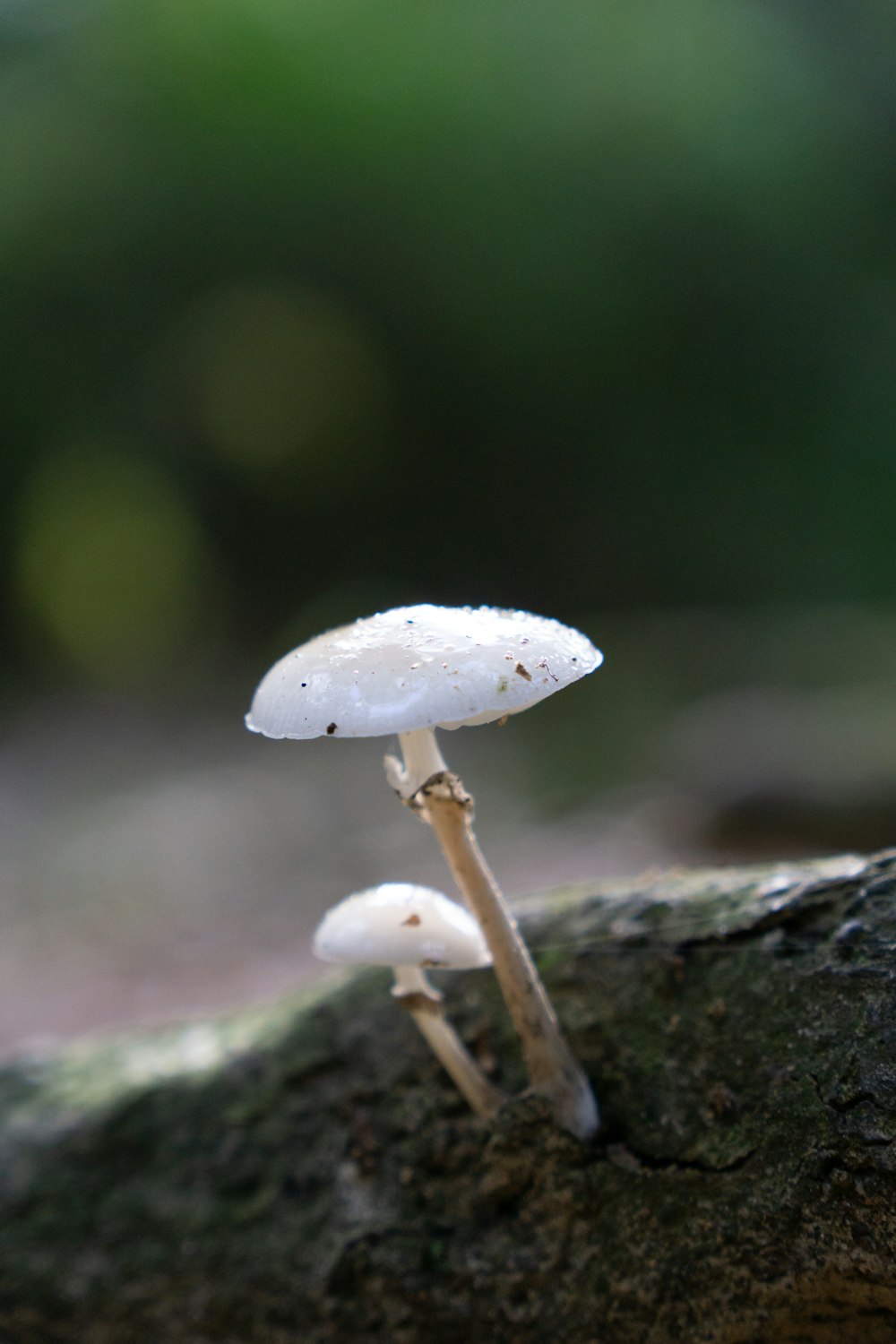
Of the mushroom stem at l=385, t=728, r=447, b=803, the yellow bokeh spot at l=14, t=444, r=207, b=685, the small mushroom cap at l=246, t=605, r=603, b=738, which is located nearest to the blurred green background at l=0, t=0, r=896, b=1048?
the yellow bokeh spot at l=14, t=444, r=207, b=685

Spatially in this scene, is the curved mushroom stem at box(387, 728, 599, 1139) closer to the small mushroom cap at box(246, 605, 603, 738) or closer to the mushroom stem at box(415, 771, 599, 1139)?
the mushroom stem at box(415, 771, 599, 1139)

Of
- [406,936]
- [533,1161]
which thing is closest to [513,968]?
[406,936]

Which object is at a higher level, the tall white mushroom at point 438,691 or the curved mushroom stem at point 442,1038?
the tall white mushroom at point 438,691

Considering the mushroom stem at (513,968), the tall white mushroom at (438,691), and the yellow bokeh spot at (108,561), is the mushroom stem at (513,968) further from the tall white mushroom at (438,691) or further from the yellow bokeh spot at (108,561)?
the yellow bokeh spot at (108,561)

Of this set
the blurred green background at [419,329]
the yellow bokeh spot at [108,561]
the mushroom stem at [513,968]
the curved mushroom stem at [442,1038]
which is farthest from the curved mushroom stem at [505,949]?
the yellow bokeh spot at [108,561]

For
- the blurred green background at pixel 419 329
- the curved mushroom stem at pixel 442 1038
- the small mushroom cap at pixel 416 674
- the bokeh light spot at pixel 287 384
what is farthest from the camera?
the bokeh light spot at pixel 287 384

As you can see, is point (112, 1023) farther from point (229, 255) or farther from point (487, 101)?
point (487, 101)

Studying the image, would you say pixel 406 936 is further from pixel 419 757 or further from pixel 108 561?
pixel 108 561

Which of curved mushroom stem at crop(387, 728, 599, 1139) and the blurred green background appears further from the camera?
the blurred green background
